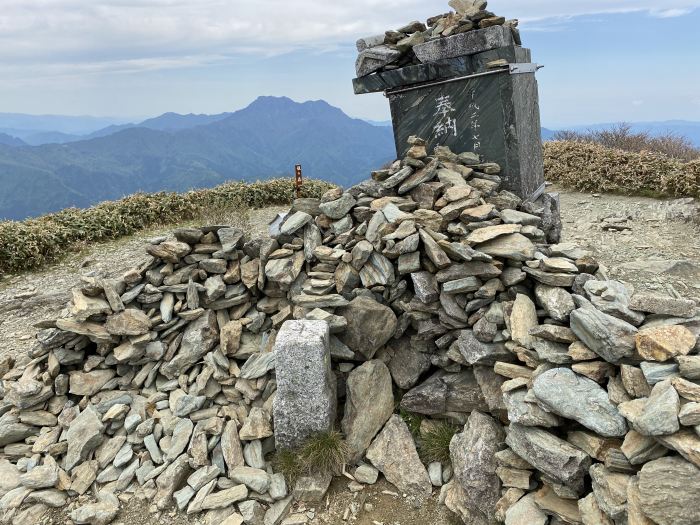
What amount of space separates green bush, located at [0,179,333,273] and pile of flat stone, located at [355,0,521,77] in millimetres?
10083

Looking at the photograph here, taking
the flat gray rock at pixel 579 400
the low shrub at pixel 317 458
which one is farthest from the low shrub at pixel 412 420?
the flat gray rock at pixel 579 400

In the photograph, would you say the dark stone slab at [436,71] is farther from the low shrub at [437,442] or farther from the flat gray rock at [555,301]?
the low shrub at [437,442]

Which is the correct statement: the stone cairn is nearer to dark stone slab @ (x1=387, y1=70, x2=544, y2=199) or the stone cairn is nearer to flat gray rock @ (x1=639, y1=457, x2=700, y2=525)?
flat gray rock @ (x1=639, y1=457, x2=700, y2=525)

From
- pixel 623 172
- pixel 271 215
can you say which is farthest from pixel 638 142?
pixel 271 215

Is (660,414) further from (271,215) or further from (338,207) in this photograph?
(271,215)

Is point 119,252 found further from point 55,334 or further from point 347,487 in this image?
point 347,487

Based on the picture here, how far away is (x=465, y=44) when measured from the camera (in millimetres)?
7547

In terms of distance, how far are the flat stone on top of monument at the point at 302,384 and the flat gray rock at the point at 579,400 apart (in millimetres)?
2519

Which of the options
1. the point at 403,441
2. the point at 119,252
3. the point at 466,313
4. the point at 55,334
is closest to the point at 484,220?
the point at 466,313

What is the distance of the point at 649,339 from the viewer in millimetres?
4234

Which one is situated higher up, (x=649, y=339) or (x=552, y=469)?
(x=649, y=339)

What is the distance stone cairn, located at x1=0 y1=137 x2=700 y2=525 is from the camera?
423cm

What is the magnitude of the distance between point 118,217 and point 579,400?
50.6ft

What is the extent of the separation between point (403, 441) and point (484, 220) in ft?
10.6
